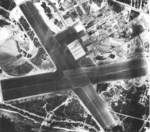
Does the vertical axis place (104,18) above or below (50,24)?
below

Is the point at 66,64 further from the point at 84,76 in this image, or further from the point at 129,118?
the point at 129,118

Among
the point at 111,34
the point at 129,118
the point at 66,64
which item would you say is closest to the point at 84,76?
the point at 66,64

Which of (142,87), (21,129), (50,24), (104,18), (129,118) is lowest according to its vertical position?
(129,118)

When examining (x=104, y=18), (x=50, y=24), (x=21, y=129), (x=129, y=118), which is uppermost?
(x=50, y=24)

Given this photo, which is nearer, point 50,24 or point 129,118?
point 50,24

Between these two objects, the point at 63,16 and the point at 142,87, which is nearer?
the point at 63,16

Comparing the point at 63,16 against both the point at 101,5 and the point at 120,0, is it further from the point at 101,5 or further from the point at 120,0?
the point at 120,0

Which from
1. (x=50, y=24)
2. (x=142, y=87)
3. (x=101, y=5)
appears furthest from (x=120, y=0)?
(x=142, y=87)

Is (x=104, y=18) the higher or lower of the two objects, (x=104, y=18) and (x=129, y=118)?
the higher
